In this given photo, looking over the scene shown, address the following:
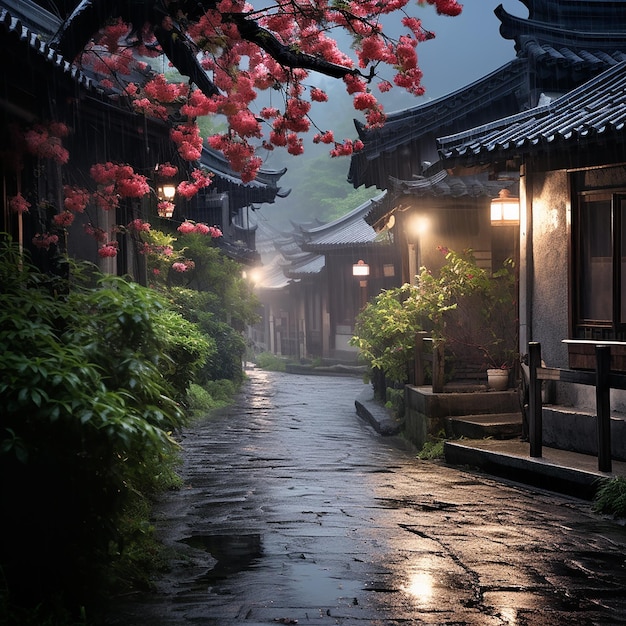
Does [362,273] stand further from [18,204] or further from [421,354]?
[18,204]

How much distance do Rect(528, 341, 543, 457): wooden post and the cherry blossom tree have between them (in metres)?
4.34

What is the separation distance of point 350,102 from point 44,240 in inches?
3480

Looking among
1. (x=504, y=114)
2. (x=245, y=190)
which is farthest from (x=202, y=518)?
(x=245, y=190)

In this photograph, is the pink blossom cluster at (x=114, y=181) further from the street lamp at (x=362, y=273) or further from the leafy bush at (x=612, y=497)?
the street lamp at (x=362, y=273)

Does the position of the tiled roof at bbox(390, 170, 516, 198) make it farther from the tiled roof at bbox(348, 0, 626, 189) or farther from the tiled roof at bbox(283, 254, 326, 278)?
Answer: the tiled roof at bbox(283, 254, 326, 278)

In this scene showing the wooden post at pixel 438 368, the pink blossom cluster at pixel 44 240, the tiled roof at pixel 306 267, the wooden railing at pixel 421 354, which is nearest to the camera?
the pink blossom cluster at pixel 44 240

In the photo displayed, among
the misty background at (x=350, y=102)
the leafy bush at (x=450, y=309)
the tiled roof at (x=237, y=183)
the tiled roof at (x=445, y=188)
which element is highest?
the misty background at (x=350, y=102)

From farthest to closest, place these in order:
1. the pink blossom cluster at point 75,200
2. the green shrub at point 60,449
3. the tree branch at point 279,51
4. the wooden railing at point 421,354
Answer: the wooden railing at point 421,354 → the pink blossom cluster at point 75,200 → the tree branch at point 279,51 → the green shrub at point 60,449

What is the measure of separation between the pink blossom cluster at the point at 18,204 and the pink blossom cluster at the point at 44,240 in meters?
0.41

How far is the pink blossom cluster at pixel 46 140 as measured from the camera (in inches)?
467

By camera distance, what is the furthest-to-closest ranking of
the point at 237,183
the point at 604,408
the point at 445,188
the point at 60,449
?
1. the point at 237,183
2. the point at 445,188
3. the point at 604,408
4. the point at 60,449

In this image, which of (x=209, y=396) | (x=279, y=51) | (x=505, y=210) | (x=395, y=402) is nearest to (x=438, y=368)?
(x=505, y=210)

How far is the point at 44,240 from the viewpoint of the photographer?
1209cm

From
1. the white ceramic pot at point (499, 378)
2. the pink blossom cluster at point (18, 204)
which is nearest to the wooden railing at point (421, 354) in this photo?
the white ceramic pot at point (499, 378)
